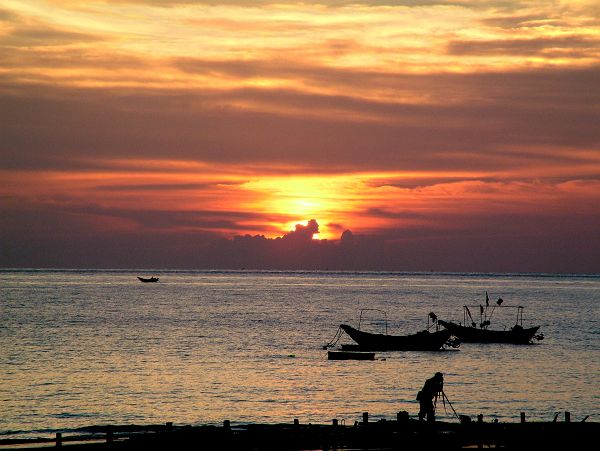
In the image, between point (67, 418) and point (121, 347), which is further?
point (121, 347)

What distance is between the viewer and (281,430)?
3030cm

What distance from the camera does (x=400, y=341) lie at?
89.8 metres

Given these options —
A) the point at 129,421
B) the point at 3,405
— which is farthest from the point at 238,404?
the point at 3,405

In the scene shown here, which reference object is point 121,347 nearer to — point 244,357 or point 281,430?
point 244,357

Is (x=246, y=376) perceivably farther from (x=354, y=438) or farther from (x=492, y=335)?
(x=492, y=335)

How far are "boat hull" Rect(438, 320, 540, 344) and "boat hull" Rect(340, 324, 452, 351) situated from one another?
32.7 feet

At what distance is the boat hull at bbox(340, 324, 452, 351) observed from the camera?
89.5 metres

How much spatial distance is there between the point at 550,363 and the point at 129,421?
47.4m

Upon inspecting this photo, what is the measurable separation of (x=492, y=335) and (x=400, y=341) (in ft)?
60.5

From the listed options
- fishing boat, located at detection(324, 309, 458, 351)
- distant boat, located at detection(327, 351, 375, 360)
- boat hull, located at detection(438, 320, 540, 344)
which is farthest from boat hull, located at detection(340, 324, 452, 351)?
boat hull, located at detection(438, 320, 540, 344)

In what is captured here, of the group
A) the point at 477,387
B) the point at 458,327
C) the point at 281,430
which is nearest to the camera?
the point at 281,430

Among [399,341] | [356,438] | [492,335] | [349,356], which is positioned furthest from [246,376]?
[492,335]

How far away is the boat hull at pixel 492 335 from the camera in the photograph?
100 meters

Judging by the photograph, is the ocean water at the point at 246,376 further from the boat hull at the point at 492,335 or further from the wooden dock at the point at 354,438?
the wooden dock at the point at 354,438
